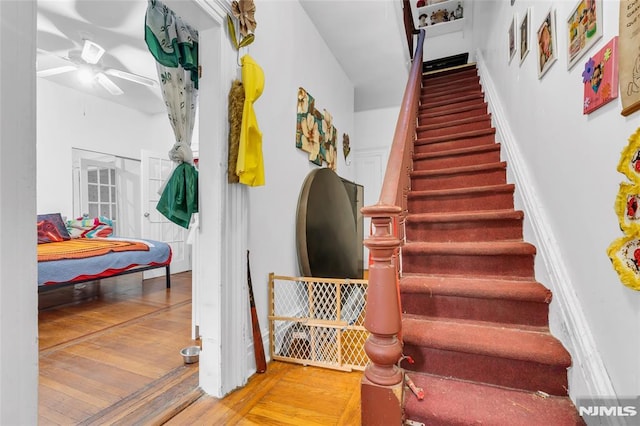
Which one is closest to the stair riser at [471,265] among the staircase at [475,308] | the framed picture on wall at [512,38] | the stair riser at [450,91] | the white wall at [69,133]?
the staircase at [475,308]

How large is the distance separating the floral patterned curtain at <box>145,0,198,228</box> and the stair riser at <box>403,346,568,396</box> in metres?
1.40

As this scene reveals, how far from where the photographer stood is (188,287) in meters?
3.89

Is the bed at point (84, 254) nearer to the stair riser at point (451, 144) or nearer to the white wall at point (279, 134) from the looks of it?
the white wall at point (279, 134)

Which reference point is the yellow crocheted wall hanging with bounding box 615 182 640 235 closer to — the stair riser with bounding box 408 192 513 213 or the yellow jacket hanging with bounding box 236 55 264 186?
the stair riser with bounding box 408 192 513 213

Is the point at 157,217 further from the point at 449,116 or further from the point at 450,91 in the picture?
the point at 450,91

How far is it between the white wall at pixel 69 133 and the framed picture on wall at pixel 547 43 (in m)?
5.35

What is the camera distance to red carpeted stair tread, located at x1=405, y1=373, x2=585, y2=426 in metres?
1.00

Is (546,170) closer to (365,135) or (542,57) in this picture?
(542,57)

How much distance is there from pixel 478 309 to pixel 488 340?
0.21 m

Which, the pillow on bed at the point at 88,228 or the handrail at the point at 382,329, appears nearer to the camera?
the handrail at the point at 382,329

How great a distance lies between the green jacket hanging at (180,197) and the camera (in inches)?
63.3

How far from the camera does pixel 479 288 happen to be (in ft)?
4.65

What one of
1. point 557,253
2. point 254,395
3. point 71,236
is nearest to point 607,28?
point 557,253

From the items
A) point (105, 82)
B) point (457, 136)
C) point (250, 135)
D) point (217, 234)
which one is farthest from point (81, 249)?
point (457, 136)
